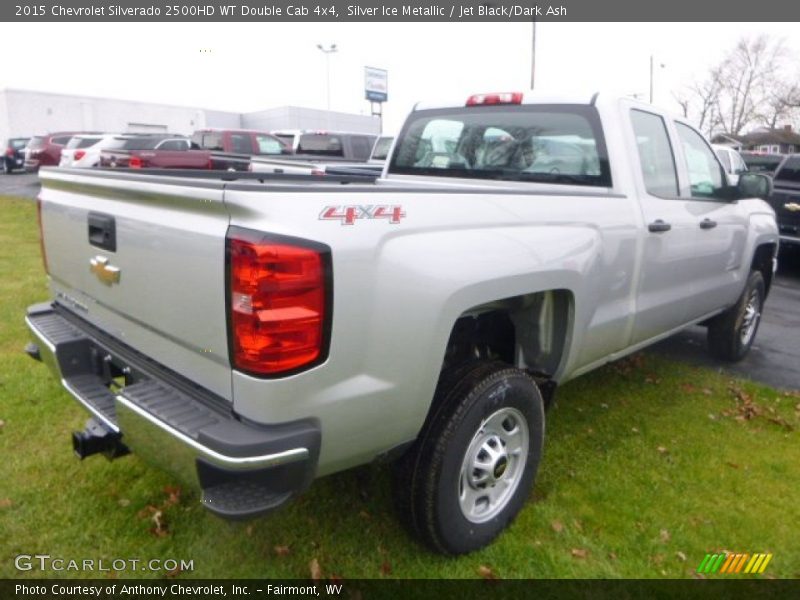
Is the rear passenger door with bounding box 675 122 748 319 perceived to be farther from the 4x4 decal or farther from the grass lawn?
the 4x4 decal

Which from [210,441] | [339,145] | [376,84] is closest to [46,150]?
[339,145]

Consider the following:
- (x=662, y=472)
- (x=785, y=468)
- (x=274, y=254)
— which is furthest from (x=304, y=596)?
(x=785, y=468)

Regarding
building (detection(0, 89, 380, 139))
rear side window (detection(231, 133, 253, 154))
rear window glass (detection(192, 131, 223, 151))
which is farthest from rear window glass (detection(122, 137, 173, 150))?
building (detection(0, 89, 380, 139))

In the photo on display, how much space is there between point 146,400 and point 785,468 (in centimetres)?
345

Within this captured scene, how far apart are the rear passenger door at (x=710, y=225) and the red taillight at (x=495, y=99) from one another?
1126 millimetres

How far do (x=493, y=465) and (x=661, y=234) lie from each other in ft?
5.94

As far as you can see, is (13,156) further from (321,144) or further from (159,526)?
(159,526)

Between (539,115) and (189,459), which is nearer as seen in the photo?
(189,459)

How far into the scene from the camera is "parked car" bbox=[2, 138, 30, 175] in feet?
91.9

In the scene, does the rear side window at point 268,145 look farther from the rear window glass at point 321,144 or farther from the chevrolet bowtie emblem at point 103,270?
the chevrolet bowtie emblem at point 103,270

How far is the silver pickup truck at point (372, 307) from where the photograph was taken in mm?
2092

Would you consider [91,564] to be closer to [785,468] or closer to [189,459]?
[189,459]

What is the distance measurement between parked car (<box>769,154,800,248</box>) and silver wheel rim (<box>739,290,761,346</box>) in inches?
174

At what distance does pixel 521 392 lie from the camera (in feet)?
9.53
